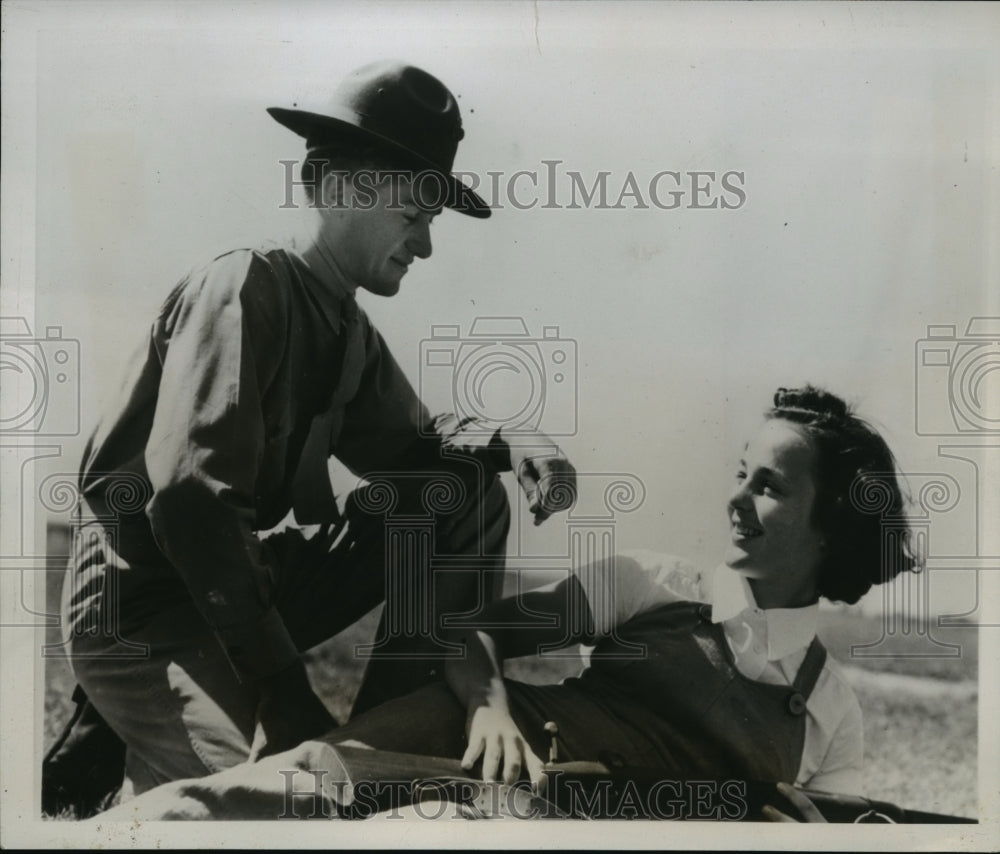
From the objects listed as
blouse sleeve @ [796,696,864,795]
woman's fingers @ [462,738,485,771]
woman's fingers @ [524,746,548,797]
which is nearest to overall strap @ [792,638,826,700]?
blouse sleeve @ [796,696,864,795]

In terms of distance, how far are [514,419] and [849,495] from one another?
0.86m

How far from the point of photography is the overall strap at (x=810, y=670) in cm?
265

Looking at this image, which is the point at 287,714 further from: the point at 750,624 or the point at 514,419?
the point at 750,624

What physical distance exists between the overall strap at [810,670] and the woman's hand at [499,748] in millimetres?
680

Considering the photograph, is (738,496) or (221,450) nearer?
(221,450)

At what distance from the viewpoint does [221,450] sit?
2.54 metres

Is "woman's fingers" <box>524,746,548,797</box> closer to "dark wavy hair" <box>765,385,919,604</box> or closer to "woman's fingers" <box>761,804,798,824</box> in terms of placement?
"woman's fingers" <box>761,804,798,824</box>

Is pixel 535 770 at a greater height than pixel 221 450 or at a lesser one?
lesser

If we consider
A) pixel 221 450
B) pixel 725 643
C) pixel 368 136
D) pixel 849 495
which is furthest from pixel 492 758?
pixel 368 136

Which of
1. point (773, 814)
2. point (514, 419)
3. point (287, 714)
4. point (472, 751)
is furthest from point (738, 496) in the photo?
point (287, 714)

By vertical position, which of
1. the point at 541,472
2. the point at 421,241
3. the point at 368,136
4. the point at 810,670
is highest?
the point at 368,136

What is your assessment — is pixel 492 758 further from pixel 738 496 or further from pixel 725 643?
pixel 738 496

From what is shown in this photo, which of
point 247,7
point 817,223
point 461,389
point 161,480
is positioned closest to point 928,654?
point 817,223

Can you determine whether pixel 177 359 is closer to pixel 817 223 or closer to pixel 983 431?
pixel 817 223
